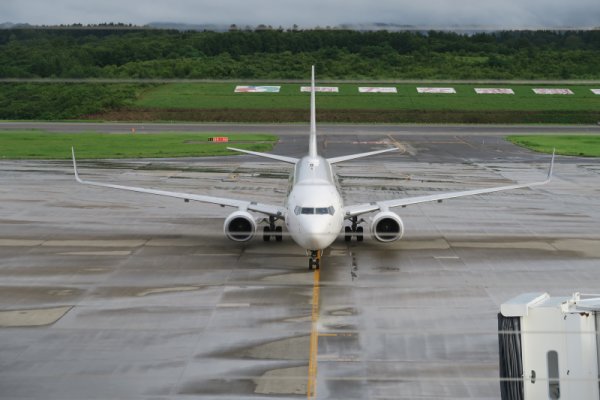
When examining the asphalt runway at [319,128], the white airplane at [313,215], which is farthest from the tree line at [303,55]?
the white airplane at [313,215]

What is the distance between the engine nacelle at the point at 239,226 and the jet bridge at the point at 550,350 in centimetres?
2829

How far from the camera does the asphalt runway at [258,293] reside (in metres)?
26.4

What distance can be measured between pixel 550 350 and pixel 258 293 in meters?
21.3

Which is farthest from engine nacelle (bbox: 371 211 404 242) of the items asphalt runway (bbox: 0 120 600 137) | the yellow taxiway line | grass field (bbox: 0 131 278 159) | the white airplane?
asphalt runway (bbox: 0 120 600 137)

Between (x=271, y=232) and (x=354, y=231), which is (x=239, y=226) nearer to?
(x=271, y=232)

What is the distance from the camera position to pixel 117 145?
100 m

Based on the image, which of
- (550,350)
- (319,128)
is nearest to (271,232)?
(550,350)

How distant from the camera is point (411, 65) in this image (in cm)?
11731

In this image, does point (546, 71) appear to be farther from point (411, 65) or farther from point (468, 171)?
point (468, 171)

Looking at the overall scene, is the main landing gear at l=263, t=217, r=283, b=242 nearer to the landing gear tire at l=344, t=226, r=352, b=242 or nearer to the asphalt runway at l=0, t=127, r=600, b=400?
the asphalt runway at l=0, t=127, r=600, b=400

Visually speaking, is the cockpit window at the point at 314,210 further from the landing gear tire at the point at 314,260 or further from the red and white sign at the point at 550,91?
the red and white sign at the point at 550,91

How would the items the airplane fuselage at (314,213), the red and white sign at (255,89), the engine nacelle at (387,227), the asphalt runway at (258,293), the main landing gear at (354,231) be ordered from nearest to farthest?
the asphalt runway at (258,293), the airplane fuselage at (314,213), the engine nacelle at (387,227), the main landing gear at (354,231), the red and white sign at (255,89)

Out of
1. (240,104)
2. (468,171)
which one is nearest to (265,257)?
(468,171)

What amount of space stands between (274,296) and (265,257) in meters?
7.34
